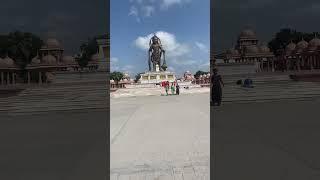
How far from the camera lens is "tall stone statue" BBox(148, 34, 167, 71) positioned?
121 ft

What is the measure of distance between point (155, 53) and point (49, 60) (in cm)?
1874

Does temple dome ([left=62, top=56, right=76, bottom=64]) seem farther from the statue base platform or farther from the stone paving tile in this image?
the statue base platform

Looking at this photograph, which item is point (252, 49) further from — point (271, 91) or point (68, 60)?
point (68, 60)

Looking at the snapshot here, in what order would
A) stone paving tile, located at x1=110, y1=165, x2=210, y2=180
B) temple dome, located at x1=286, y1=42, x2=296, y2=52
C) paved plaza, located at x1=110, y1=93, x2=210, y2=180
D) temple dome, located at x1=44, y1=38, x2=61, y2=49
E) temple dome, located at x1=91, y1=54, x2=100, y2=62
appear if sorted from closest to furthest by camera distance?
1. stone paving tile, located at x1=110, y1=165, x2=210, y2=180
2. paved plaza, located at x1=110, y1=93, x2=210, y2=180
3. temple dome, located at x1=44, y1=38, x2=61, y2=49
4. temple dome, located at x1=91, y1=54, x2=100, y2=62
5. temple dome, located at x1=286, y1=42, x2=296, y2=52

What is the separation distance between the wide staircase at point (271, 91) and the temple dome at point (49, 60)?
7688 millimetres

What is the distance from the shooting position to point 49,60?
1912cm

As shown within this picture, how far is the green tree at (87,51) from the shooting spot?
19.3m

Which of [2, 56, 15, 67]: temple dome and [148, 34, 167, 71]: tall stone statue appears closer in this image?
[2, 56, 15, 67]: temple dome

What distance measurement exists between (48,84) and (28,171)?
13348 mm

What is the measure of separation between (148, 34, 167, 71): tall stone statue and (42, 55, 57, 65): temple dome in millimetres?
18165

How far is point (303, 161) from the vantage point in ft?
14.0

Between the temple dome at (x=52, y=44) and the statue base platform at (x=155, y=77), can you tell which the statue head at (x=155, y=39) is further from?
the temple dome at (x=52, y=44)

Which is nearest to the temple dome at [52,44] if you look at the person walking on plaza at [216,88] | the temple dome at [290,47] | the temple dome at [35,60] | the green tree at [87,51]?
the temple dome at [35,60]

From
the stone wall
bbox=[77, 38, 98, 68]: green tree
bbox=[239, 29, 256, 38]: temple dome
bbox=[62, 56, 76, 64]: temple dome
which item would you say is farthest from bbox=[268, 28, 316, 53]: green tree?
bbox=[62, 56, 76, 64]: temple dome
